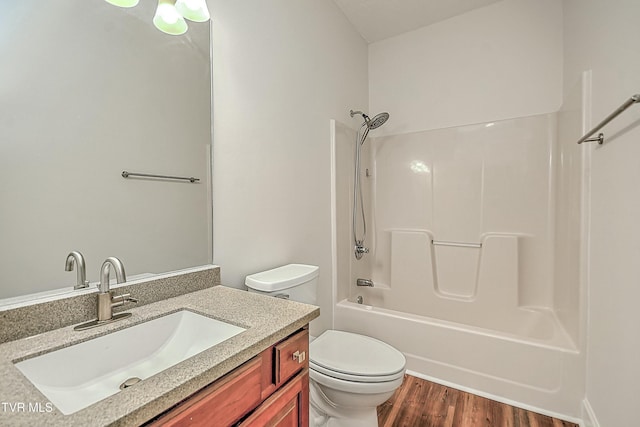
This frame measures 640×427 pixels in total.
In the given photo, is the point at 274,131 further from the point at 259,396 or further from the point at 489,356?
the point at 489,356

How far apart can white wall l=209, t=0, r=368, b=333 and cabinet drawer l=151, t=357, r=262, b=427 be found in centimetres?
66

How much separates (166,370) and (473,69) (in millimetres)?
2771

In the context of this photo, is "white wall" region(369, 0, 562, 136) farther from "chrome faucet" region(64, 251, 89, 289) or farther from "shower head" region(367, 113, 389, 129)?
"chrome faucet" region(64, 251, 89, 289)

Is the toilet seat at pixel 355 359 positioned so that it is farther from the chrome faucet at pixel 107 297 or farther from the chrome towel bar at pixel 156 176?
the chrome towel bar at pixel 156 176

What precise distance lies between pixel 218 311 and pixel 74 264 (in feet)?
1.48

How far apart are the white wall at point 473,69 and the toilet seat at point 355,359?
1898 millimetres

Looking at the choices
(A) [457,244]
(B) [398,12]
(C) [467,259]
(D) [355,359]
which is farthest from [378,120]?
(D) [355,359]

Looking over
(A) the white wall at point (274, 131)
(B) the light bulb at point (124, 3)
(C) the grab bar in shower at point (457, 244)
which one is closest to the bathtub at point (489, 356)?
(A) the white wall at point (274, 131)

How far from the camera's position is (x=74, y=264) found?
34.7 inches

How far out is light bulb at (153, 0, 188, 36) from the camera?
1078 millimetres

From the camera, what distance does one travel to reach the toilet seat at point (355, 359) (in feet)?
4.17

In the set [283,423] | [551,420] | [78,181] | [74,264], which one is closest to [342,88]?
[78,181]

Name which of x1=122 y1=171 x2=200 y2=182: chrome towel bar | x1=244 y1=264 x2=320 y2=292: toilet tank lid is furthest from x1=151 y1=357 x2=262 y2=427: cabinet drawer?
x1=122 y1=171 x2=200 y2=182: chrome towel bar

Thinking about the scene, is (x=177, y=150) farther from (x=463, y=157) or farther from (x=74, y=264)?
(x=463, y=157)
